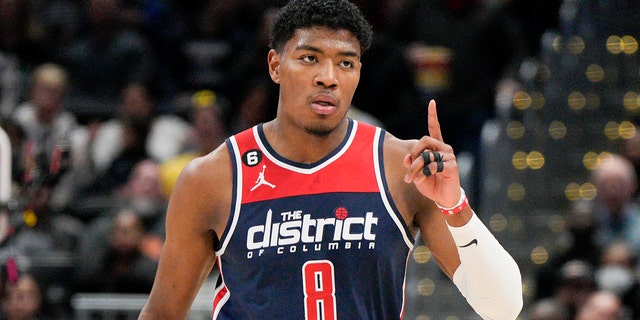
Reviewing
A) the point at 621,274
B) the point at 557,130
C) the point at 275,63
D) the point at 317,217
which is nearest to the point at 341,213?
the point at 317,217

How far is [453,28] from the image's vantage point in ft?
34.4

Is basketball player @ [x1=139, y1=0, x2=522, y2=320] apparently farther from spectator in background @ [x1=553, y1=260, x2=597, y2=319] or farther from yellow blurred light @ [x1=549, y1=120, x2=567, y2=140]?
yellow blurred light @ [x1=549, y1=120, x2=567, y2=140]

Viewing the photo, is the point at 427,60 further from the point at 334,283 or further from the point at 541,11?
the point at 334,283

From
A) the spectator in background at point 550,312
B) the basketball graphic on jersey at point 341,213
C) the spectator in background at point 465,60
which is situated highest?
the spectator in background at point 465,60

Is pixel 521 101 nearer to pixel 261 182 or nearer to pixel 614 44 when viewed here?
pixel 614 44

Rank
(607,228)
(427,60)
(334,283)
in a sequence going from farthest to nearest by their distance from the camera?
(427,60) → (607,228) → (334,283)

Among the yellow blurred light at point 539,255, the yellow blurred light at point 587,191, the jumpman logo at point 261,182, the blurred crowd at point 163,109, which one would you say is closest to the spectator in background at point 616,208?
the blurred crowd at point 163,109

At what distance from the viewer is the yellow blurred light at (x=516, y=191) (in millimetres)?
10117

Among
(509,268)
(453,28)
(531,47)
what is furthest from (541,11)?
(509,268)

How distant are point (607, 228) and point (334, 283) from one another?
16.9 feet

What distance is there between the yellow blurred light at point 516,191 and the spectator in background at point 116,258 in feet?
10.1

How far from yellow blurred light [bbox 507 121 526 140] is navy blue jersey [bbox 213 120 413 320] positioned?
6209 mm

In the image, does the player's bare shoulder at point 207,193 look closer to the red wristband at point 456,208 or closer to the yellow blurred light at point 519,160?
the red wristband at point 456,208

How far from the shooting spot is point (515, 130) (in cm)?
1035
